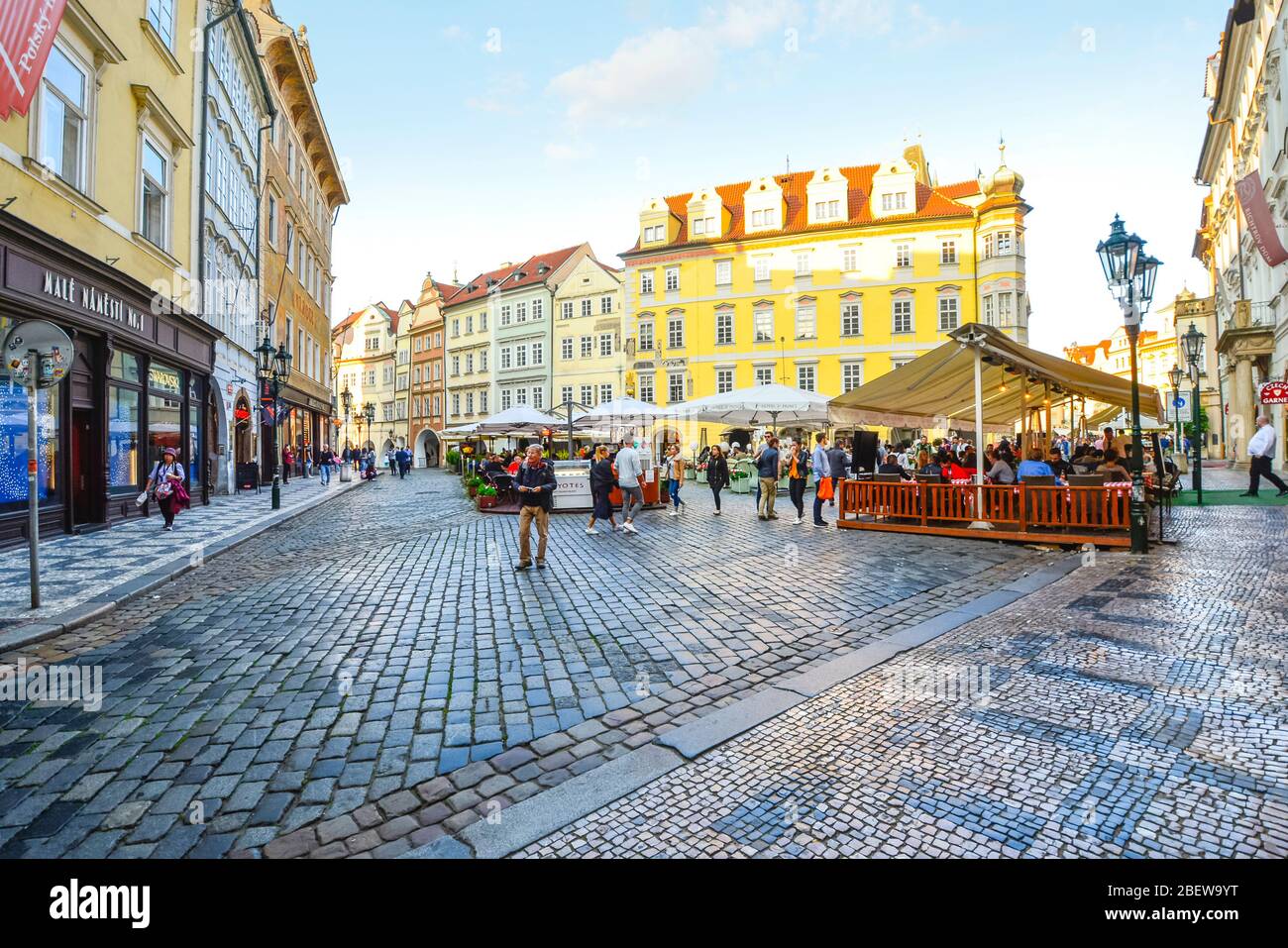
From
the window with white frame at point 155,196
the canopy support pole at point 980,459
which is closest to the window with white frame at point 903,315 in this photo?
the canopy support pole at point 980,459

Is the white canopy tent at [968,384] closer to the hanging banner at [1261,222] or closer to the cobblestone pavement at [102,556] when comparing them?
the hanging banner at [1261,222]

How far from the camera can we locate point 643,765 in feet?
11.4

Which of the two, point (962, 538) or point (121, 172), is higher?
point (121, 172)

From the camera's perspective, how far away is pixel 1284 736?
363 cm

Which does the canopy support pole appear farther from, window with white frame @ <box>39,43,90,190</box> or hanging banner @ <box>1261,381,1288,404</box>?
window with white frame @ <box>39,43,90,190</box>

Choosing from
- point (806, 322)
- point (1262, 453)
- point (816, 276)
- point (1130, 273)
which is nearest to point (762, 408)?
point (1130, 273)

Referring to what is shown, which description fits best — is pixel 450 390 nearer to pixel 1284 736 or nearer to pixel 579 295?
pixel 579 295

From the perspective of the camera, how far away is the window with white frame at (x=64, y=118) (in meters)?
11.2

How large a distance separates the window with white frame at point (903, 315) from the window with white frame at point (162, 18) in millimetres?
36463

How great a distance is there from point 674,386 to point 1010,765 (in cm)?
4481

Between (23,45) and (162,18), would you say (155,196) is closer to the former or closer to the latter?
(162,18)
